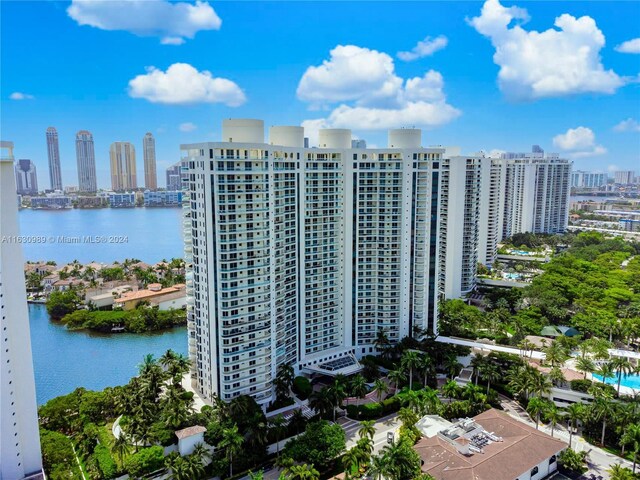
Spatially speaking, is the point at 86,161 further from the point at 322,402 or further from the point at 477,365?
the point at 477,365

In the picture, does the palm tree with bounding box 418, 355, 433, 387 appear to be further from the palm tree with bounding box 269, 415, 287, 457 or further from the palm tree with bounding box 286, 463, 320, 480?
the palm tree with bounding box 286, 463, 320, 480

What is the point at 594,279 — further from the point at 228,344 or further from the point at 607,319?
the point at 228,344

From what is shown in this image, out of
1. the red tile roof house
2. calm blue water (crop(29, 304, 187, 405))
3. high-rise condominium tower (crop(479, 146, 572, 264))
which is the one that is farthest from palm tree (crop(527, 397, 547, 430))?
high-rise condominium tower (crop(479, 146, 572, 264))

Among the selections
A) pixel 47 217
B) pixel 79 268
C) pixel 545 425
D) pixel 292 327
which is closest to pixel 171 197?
pixel 47 217

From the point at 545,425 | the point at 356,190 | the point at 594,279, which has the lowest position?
the point at 545,425

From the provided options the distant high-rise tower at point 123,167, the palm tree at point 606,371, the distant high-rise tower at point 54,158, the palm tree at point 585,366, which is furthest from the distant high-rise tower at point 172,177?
the palm tree at point 606,371

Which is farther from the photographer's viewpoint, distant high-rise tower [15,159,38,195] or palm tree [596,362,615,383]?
distant high-rise tower [15,159,38,195]
